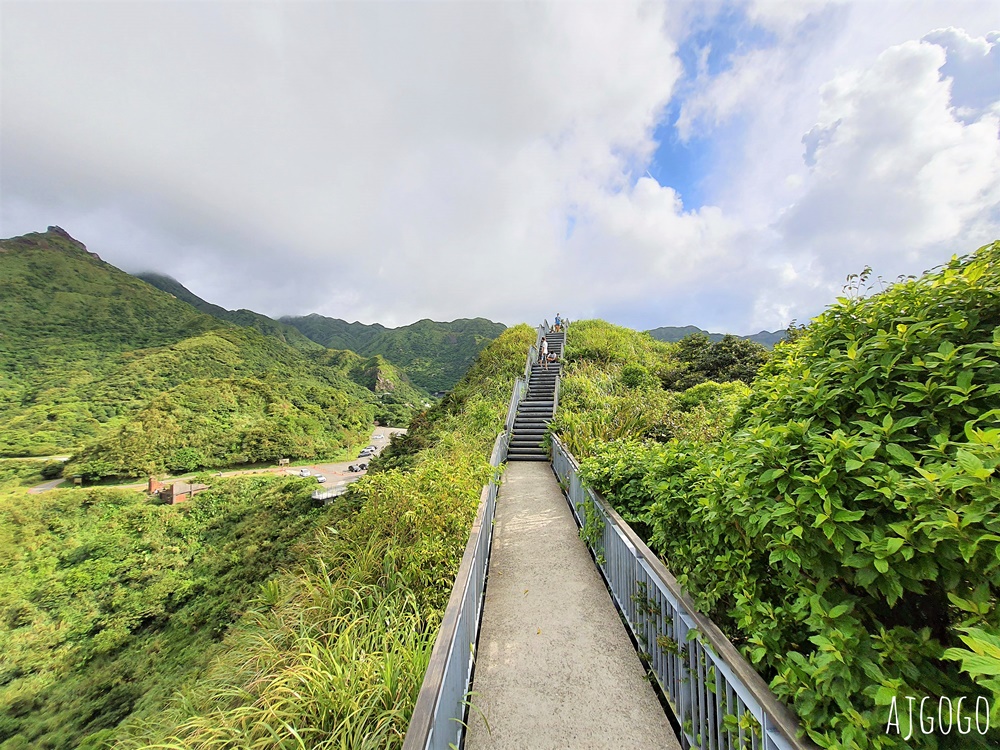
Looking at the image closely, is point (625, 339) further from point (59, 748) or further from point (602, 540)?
point (59, 748)

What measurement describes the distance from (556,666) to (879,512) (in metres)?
2.61

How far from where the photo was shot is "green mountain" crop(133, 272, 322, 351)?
334ft

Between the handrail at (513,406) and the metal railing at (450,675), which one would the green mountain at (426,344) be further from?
the metal railing at (450,675)

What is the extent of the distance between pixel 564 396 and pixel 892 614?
11.3 metres

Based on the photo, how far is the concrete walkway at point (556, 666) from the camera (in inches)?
92.5

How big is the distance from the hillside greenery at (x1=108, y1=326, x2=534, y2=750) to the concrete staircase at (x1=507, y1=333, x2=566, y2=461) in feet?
12.4

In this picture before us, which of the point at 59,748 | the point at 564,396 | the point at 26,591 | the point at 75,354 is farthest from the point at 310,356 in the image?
the point at 564,396

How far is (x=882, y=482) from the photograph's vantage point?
1273mm

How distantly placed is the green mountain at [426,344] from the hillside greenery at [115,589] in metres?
44.2

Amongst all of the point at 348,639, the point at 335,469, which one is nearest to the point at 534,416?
the point at 348,639

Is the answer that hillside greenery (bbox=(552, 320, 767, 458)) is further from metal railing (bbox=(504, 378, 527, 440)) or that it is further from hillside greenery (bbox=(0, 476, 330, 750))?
hillside greenery (bbox=(0, 476, 330, 750))

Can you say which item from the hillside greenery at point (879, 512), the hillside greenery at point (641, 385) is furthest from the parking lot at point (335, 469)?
the hillside greenery at point (879, 512)

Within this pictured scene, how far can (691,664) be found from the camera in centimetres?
225

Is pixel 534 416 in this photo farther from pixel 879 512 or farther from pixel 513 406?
pixel 879 512
